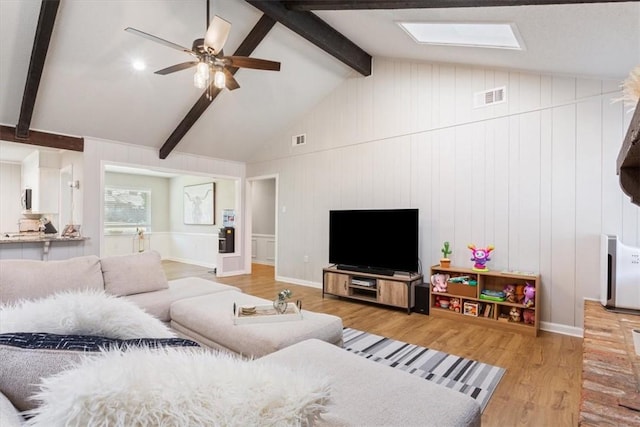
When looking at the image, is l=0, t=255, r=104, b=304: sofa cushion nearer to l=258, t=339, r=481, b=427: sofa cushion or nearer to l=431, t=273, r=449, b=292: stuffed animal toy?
l=258, t=339, r=481, b=427: sofa cushion

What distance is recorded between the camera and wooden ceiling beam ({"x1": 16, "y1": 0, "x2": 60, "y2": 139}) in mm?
2891

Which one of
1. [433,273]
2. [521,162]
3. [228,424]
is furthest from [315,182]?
[228,424]

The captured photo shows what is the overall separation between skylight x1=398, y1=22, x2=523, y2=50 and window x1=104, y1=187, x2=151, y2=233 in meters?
7.79

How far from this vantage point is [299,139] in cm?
579

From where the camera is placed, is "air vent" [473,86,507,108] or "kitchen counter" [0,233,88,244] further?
"kitchen counter" [0,233,88,244]

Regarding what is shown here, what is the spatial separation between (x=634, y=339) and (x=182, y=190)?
29.5 feet

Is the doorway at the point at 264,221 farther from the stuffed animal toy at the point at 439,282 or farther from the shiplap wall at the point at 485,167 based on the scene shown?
the stuffed animal toy at the point at 439,282

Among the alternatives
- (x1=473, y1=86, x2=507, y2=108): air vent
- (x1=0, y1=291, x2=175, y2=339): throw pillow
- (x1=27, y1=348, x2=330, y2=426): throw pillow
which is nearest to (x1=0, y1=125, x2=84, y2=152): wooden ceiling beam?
(x1=0, y1=291, x2=175, y2=339): throw pillow

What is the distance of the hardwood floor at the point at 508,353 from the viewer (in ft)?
6.43

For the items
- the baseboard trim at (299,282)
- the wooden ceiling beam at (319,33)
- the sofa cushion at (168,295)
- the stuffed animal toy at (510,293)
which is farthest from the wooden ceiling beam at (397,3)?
the baseboard trim at (299,282)

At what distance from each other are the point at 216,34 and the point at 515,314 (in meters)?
4.01

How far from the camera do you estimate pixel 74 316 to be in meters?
0.96

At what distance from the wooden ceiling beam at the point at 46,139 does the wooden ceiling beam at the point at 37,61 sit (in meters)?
0.08

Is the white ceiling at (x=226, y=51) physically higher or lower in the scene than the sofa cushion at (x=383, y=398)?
higher
